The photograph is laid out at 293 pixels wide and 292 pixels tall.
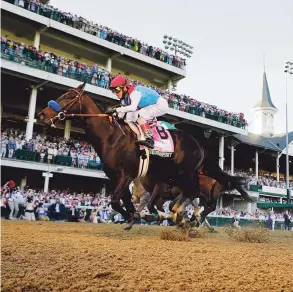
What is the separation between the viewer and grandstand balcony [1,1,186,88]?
960 inches

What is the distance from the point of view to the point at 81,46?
28031 millimetres

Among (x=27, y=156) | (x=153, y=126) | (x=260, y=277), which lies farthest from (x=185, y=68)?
(x=260, y=277)

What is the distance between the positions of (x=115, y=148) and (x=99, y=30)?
2179 cm

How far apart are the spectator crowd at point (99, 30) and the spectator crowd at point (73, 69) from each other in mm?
2722

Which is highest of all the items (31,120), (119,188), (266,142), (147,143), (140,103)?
(266,142)

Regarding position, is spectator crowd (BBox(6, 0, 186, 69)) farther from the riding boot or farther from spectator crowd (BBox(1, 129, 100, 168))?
the riding boot

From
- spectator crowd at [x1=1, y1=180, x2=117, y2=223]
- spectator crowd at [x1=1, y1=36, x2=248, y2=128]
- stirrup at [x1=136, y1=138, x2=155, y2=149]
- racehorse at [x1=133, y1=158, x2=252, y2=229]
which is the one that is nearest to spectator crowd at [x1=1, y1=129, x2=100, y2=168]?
spectator crowd at [x1=1, y1=180, x2=117, y2=223]

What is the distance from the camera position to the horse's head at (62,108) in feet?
25.1

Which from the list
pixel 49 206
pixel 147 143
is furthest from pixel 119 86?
pixel 49 206

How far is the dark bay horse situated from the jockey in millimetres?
284

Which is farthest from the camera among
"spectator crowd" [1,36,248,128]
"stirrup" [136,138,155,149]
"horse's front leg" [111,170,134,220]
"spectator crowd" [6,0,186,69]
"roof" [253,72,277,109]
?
"roof" [253,72,277,109]

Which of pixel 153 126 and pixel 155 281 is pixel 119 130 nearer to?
pixel 153 126

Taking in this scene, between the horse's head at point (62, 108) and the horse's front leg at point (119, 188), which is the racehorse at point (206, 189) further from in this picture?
the horse's head at point (62, 108)

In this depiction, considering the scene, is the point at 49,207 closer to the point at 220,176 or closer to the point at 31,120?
the point at 31,120
